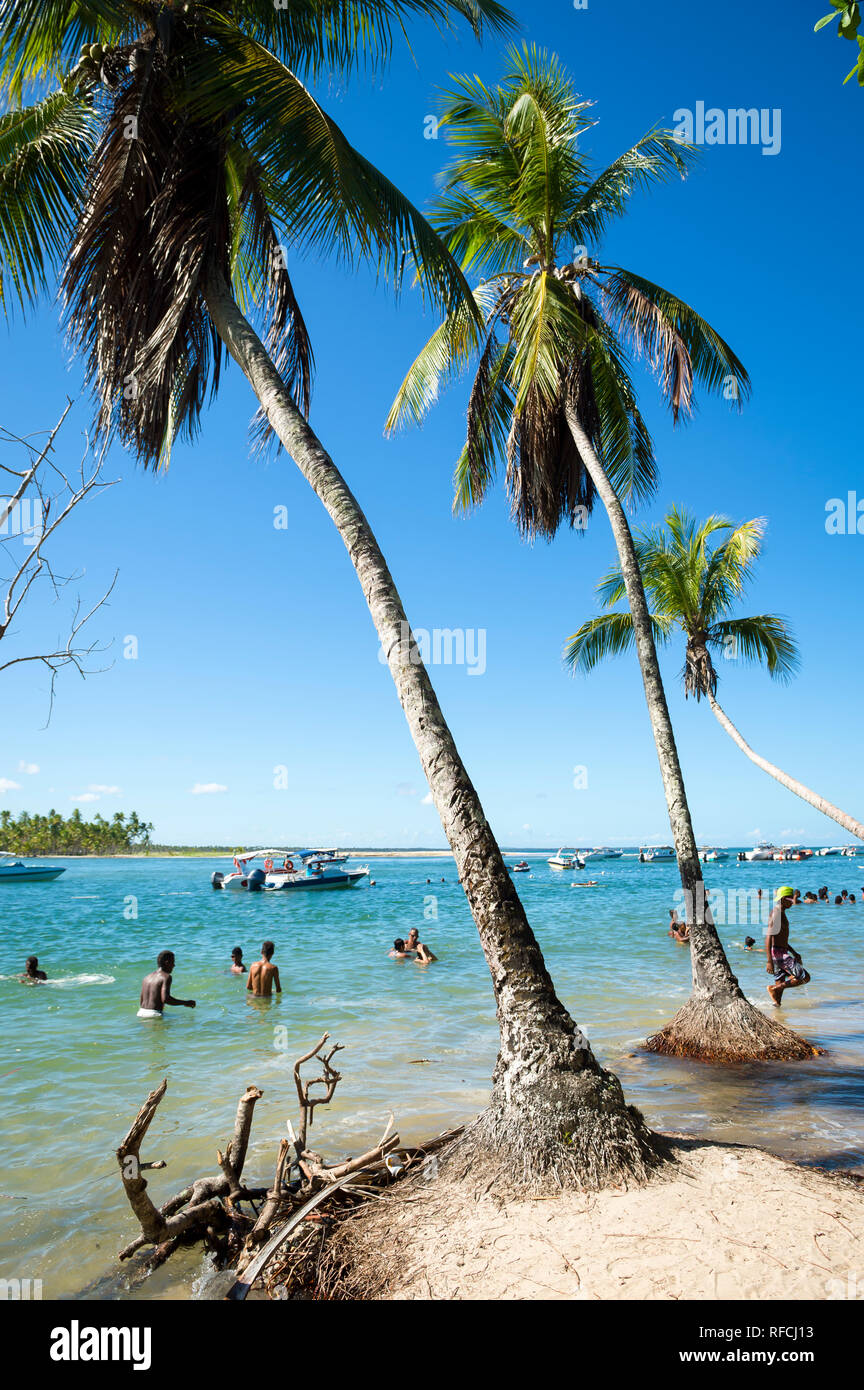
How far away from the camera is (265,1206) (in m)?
4.66

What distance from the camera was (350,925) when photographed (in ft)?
112

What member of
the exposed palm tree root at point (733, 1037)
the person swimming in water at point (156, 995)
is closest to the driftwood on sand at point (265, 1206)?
the exposed palm tree root at point (733, 1037)

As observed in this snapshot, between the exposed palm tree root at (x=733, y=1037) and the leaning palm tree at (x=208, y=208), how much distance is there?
5466 millimetres

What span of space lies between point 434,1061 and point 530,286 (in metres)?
11.2

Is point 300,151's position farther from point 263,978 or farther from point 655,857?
point 655,857

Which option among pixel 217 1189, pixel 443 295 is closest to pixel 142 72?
pixel 443 295

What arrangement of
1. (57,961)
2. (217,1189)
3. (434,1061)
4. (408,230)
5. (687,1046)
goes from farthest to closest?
(57,961) → (434,1061) → (687,1046) → (408,230) → (217,1189)

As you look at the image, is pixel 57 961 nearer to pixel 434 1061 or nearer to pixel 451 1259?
pixel 434 1061

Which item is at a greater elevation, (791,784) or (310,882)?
(791,784)

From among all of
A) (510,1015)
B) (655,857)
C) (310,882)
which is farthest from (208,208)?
(655,857)

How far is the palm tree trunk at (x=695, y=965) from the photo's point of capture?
9305 millimetres

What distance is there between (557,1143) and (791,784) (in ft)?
36.9

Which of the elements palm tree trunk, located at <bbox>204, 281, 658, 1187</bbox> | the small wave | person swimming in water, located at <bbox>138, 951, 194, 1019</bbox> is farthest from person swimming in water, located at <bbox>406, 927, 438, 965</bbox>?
palm tree trunk, located at <bbox>204, 281, 658, 1187</bbox>

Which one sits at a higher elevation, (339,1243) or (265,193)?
(265,193)
